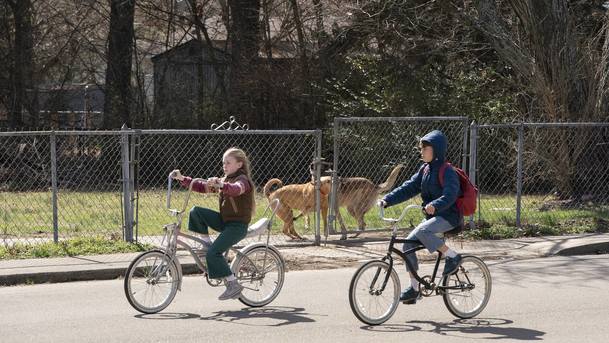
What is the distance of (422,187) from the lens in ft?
24.8

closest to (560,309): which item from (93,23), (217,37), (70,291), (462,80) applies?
(70,291)

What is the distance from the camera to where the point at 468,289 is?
24.9 feet

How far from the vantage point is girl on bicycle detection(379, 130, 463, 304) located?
24.1 feet

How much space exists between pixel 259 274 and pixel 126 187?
3.67 metres

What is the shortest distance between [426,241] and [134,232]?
595cm

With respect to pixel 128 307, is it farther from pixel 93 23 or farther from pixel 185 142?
pixel 93 23

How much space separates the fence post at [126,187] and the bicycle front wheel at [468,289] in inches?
197

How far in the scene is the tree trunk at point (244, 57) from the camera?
74.1ft

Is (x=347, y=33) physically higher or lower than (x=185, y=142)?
higher

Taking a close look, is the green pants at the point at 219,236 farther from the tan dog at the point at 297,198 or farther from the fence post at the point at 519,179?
the fence post at the point at 519,179

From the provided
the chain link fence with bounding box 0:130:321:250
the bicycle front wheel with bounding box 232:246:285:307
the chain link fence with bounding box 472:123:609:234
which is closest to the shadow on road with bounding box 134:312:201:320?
the bicycle front wheel with bounding box 232:246:285:307

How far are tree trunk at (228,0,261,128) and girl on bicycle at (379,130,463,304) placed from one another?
50.0 feet

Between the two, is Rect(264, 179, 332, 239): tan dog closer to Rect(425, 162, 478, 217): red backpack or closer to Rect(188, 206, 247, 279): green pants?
Rect(188, 206, 247, 279): green pants

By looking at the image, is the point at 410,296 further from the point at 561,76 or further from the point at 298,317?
the point at 561,76
